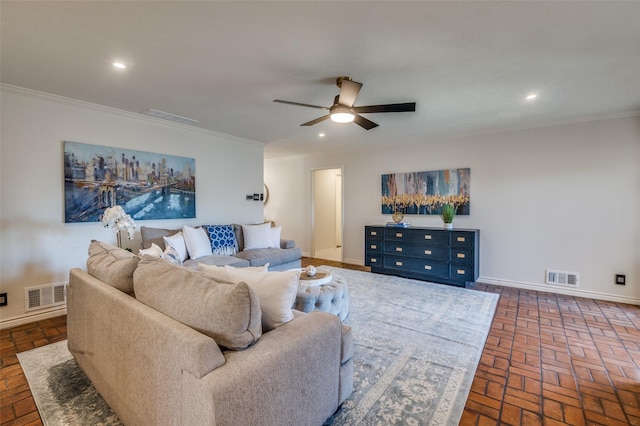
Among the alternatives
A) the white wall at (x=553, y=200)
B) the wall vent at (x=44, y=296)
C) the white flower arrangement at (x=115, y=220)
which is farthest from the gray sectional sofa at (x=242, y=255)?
the white wall at (x=553, y=200)

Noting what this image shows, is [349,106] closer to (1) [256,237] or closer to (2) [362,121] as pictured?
(2) [362,121]

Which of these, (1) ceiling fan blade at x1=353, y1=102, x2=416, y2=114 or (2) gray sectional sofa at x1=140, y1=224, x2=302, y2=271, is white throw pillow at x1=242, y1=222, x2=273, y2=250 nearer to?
(2) gray sectional sofa at x1=140, y1=224, x2=302, y2=271

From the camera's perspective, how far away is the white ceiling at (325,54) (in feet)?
5.57

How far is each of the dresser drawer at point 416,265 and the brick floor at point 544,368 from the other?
1.03 m

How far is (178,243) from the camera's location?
11.7ft

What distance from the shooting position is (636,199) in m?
3.50

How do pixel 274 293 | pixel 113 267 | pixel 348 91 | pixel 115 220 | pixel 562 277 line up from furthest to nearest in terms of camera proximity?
pixel 562 277 → pixel 115 220 → pixel 348 91 → pixel 113 267 → pixel 274 293

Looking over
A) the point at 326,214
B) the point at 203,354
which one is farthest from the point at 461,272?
the point at 203,354

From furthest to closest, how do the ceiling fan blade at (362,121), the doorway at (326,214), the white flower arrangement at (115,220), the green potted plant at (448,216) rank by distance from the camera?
the doorway at (326,214) → the green potted plant at (448,216) → the white flower arrangement at (115,220) → the ceiling fan blade at (362,121)

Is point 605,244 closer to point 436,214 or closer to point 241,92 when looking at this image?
point 436,214

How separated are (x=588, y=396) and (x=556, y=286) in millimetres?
2614

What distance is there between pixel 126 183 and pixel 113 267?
232cm

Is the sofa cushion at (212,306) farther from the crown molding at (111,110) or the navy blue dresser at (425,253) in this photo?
the navy blue dresser at (425,253)

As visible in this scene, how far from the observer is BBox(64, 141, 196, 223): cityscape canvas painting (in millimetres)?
3170
